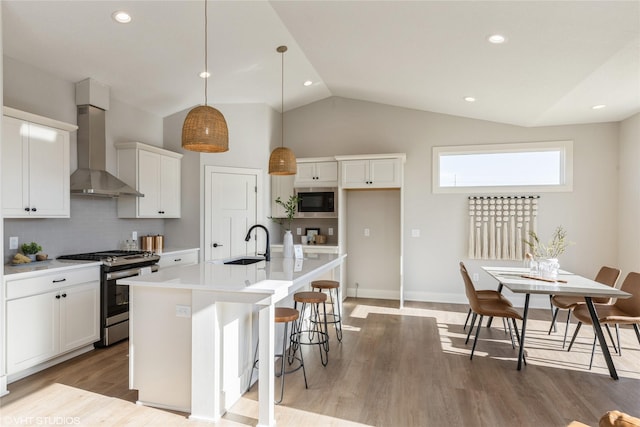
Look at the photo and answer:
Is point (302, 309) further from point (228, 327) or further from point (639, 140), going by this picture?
point (639, 140)

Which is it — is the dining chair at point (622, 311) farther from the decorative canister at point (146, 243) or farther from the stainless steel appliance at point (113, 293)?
the decorative canister at point (146, 243)

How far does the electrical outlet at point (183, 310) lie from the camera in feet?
7.93

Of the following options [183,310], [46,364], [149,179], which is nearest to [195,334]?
[183,310]

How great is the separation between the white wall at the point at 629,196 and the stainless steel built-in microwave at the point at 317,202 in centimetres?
391

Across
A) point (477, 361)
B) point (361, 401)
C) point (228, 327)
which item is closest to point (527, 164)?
point (477, 361)

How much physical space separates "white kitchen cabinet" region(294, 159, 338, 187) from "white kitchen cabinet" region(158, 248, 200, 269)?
1892mm

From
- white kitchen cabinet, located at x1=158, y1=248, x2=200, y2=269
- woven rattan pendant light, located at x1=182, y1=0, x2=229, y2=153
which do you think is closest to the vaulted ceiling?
woven rattan pendant light, located at x1=182, y1=0, x2=229, y2=153

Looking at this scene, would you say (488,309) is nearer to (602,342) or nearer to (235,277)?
(602,342)

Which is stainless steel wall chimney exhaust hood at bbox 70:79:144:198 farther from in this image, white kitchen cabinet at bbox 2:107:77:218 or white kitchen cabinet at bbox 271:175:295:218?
white kitchen cabinet at bbox 271:175:295:218

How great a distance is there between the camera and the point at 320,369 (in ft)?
10.5

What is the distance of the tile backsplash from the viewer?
3498mm

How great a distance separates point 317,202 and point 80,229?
317cm

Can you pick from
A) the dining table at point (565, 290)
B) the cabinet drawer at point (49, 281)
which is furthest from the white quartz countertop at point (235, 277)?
the dining table at point (565, 290)

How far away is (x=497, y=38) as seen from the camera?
3148mm
